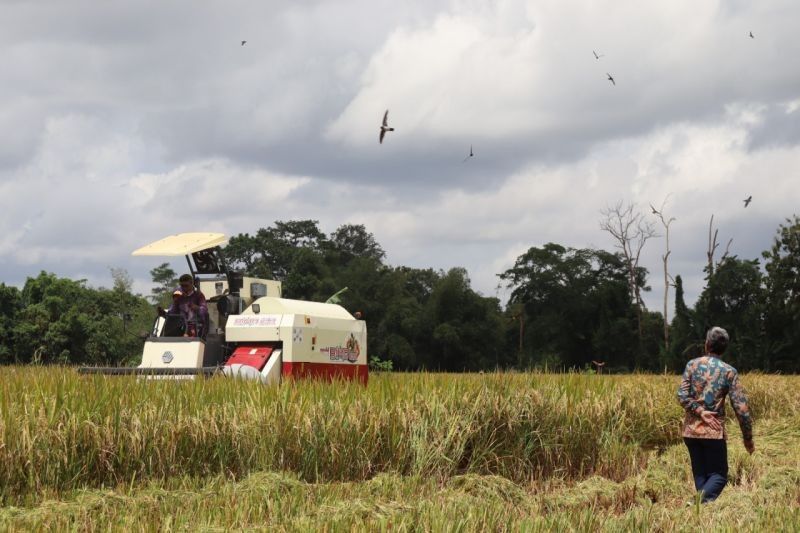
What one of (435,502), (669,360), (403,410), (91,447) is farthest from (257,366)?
(669,360)

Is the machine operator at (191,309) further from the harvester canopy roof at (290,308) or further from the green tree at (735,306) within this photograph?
the green tree at (735,306)

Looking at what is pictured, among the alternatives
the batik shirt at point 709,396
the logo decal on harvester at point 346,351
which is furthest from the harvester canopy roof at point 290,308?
the batik shirt at point 709,396

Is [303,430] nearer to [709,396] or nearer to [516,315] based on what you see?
[709,396]

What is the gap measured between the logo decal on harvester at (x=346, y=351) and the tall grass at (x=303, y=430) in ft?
10.1

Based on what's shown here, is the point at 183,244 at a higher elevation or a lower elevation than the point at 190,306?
higher

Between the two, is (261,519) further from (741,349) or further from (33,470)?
(741,349)

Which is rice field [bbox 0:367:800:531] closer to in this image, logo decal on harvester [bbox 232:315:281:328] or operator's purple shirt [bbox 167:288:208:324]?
logo decal on harvester [bbox 232:315:281:328]

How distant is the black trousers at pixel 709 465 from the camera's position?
883 centimetres

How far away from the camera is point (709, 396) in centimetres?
899

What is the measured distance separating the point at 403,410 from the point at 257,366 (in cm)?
458

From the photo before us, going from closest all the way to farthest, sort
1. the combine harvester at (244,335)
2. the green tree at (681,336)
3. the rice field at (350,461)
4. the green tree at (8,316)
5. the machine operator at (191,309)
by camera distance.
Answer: the rice field at (350,461)
the combine harvester at (244,335)
the machine operator at (191,309)
the green tree at (8,316)
the green tree at (681,336)

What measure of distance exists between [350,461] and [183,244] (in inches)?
289

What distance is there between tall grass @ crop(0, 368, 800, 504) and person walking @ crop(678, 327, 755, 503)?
2878 millimetres

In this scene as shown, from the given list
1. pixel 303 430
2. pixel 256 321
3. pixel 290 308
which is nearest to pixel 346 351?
pixel 290 308
